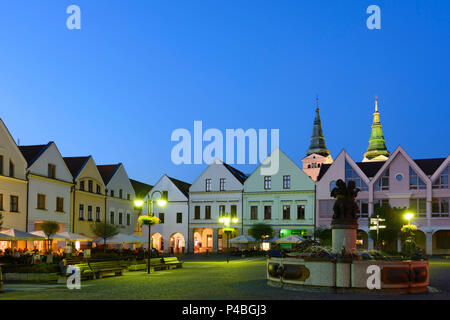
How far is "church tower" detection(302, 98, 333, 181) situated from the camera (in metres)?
121

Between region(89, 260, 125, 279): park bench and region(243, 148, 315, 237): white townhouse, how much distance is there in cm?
3360

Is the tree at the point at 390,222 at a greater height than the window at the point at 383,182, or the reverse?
the window at the point at 383,182

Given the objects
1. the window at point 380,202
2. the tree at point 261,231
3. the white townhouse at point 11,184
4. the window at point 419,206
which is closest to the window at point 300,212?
the tree at point 261,231

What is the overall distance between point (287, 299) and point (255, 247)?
45211mm

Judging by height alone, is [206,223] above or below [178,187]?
below

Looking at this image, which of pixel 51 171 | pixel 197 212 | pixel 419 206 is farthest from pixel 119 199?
pixel 419 206

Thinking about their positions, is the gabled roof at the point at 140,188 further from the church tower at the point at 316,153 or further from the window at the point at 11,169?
the church tower at the point at 316,153

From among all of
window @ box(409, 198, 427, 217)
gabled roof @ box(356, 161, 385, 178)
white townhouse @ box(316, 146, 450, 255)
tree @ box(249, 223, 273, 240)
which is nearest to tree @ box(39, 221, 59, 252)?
tree @ box(249, 223, 273, 240)

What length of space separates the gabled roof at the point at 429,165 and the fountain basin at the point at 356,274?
1631 inches

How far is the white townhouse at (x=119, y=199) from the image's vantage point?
188 feet

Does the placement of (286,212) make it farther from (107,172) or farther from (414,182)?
(107,172)
